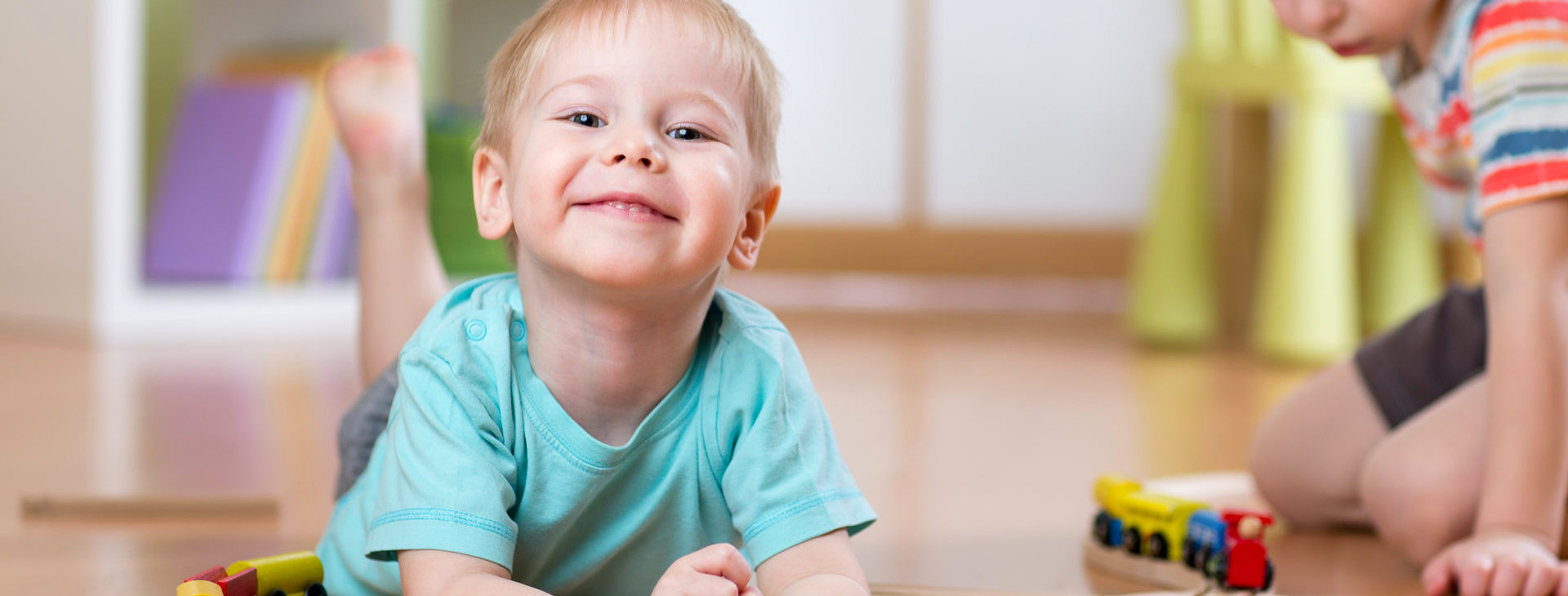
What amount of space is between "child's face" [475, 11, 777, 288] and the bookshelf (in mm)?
1387

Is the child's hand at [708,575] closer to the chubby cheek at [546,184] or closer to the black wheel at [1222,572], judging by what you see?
the chubby cheek at [546,184]

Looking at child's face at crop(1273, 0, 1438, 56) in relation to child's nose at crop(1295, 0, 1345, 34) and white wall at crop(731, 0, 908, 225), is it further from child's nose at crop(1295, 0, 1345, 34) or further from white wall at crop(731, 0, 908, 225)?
white wall at crop(731, 0, 908, 225)

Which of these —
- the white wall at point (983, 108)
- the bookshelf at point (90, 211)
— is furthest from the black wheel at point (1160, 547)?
the white wall at point (983, 108)

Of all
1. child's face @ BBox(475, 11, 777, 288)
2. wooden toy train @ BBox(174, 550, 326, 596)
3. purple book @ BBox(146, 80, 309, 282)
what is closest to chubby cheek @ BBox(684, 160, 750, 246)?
child's face @ BBox(475, 11, 777, 288)

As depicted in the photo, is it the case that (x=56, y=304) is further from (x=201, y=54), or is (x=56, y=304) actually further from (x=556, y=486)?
(x=556, y=486)

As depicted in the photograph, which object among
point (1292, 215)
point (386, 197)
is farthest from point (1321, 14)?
point (1292, 215)

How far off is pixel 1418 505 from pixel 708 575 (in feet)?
1.61

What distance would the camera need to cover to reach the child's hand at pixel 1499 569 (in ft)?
2.64

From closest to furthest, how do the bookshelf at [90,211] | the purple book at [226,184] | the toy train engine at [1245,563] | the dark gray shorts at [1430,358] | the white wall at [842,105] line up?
the toy train engine at [1245,563]
the dark gray shorts at [1430,358]
the bookshelf at [90,211]
the purple book at [226,184]
the white wall at [842,105]

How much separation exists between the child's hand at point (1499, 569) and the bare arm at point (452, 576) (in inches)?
19.2

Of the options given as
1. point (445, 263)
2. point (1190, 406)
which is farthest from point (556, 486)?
point (445, 263)

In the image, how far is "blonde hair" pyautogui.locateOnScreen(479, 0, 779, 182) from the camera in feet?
2.15

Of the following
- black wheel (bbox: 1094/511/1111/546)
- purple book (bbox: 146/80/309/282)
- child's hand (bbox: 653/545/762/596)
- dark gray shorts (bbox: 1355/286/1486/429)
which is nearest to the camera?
child's hand (bbox: 653/545/762/596)

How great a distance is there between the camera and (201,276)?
204cm
